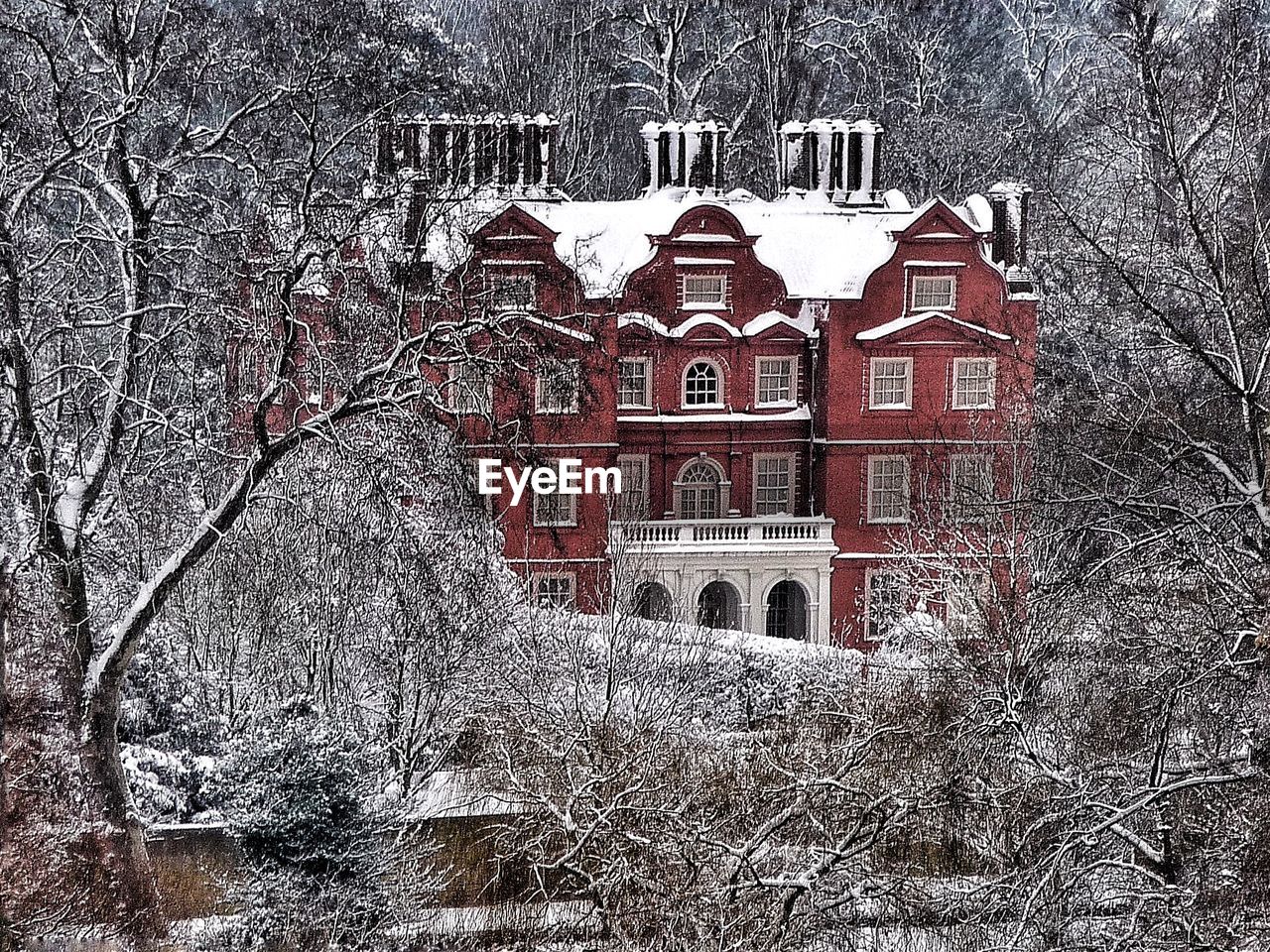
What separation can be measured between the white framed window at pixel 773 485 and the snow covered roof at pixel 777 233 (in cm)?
290

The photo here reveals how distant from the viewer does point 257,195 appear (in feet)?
44.9

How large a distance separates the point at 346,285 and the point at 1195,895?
8832 millimetres

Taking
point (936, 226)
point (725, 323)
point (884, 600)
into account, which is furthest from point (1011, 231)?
point (884, 600)

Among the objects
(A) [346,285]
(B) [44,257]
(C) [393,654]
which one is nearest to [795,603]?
(C) [393,654]

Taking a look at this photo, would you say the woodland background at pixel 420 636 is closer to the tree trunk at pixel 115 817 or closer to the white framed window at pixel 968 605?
the tree trunk at pixel 115 817

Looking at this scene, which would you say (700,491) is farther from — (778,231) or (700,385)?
(778,231)

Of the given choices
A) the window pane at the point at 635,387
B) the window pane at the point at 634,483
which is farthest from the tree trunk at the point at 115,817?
the window pane at the point at 635,387

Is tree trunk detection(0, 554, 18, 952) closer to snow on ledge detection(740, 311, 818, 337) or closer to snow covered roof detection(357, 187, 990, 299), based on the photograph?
snow covered roof detection(357, 187, 990, 299)

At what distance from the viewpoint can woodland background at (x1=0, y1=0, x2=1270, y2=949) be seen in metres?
11.9

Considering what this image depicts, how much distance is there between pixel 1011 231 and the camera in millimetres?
26469

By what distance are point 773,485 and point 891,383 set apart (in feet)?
8.88

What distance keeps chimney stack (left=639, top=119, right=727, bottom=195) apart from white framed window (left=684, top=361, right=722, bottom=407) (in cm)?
335

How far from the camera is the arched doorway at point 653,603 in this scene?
2050 centimetres

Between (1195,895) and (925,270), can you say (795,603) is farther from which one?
(1195,895)
